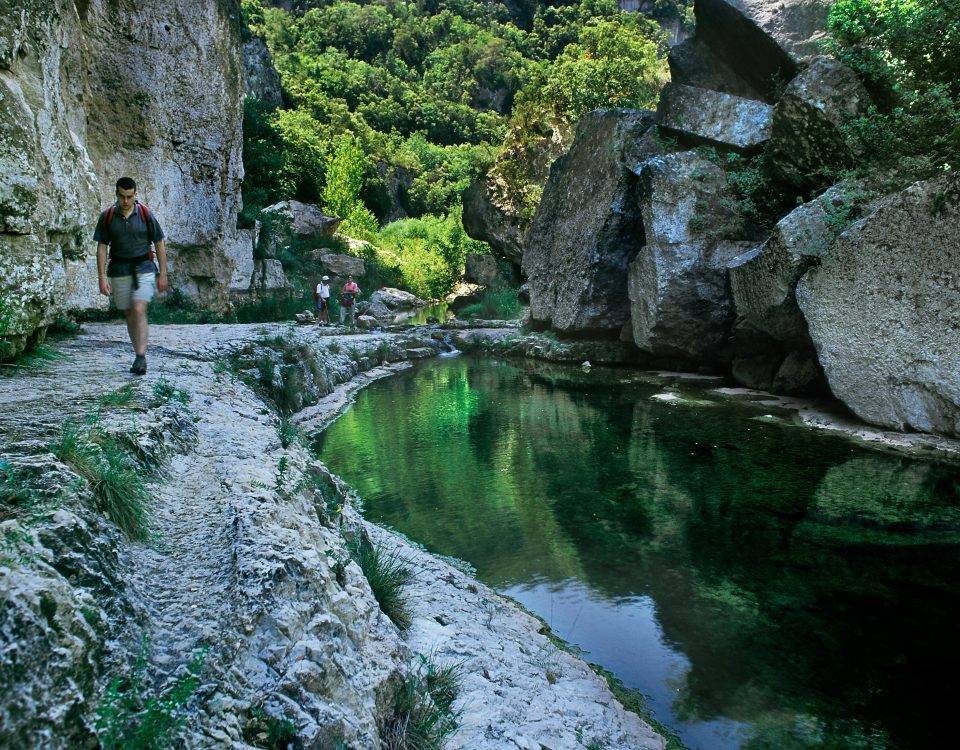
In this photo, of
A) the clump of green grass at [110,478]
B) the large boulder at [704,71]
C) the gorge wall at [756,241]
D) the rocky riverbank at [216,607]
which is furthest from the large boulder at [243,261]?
the clump of green grass at [110,478]

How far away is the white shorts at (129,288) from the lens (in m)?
Result: 5.31

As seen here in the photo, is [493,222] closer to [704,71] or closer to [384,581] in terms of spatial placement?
[704,71]

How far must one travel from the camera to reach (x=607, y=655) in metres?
4.21

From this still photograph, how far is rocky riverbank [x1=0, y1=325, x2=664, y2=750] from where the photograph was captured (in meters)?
1.91

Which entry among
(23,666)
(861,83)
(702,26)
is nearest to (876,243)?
(861,83)

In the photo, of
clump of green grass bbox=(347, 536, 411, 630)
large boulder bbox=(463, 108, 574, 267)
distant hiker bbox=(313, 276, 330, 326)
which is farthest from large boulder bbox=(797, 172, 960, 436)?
large boulder bbox=(463, 108, 574, 267)

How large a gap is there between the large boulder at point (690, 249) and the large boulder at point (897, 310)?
3532mm

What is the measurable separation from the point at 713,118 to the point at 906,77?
12.9 ft

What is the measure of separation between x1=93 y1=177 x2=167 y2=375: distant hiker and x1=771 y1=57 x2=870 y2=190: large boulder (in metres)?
9.69

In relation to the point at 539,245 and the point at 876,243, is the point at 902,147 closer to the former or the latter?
the point at 876,243

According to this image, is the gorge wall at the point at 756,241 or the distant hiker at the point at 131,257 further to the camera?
the gorge wall at the point at 756,241

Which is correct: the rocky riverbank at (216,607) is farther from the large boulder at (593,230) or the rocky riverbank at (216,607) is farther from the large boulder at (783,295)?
the large boulder at (593,230)

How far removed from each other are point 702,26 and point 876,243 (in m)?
8.41

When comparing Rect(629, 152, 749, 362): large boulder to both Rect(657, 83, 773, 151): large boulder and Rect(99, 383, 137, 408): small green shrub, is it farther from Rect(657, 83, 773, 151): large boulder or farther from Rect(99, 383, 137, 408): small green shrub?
Rect(99, 383, 137, 408): small green shrub
